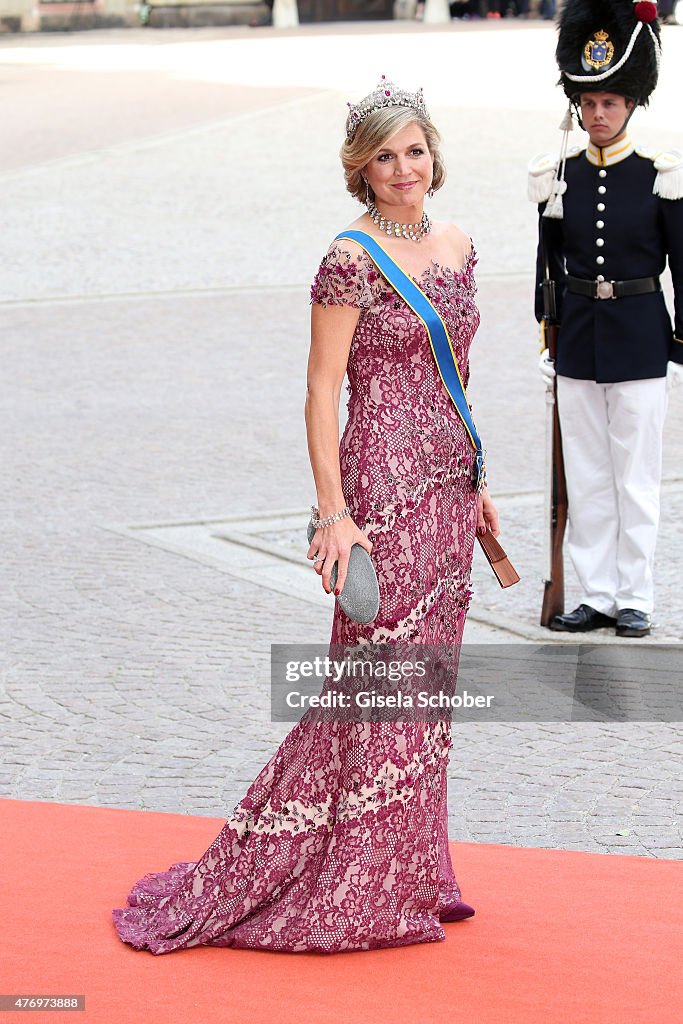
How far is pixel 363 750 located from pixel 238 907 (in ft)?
1.53

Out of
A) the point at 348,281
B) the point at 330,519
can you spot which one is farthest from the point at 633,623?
the point at 348,281

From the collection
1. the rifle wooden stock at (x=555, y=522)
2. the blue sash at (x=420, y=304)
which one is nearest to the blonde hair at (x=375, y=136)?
the blue sash at (x=420, y=304)

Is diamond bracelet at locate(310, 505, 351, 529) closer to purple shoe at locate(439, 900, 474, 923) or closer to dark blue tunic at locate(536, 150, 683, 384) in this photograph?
purple shoe at locate(439, 900, 474, 923)

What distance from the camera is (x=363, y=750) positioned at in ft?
12.8

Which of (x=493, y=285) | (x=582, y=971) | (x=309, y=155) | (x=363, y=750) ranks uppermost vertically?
(x=309, y=155)

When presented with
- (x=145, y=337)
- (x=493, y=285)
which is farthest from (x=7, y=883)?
(x=493, y=285)

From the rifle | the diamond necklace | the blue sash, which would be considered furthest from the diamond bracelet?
the rifle

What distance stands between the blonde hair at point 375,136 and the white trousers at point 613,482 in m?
2.61

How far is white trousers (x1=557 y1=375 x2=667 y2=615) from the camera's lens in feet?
20.9

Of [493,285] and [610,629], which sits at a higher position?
[493,285]

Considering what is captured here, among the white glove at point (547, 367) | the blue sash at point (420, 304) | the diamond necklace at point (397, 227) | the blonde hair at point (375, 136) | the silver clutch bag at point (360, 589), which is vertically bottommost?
the silver clutch bag at point (360, 589)

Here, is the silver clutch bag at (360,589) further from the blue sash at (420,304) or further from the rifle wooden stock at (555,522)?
the rifle wooden stock at (555,522)

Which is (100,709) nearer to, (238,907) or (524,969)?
(238,907)

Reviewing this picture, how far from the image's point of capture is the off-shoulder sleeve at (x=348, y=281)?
12.5 feet
